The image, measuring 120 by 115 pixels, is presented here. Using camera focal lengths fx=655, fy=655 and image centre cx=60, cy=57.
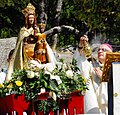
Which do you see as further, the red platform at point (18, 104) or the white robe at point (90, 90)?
the white robe at point (90, 90)

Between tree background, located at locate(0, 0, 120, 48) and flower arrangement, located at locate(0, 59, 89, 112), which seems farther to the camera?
tree background, located at locate(0, 0, 120, 48)

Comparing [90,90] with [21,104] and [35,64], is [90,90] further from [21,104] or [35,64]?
[21,104]

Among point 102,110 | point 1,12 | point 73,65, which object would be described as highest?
point 1,12

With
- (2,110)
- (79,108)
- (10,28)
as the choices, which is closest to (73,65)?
(79,108)

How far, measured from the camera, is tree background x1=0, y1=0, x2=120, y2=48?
2102cm

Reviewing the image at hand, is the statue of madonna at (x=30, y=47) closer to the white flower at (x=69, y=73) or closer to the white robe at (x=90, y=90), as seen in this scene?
the white robe at (x=90, y=90)

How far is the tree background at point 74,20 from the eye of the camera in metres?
21.0

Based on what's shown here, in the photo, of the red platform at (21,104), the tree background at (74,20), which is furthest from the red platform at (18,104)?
the tree background at (74,20)

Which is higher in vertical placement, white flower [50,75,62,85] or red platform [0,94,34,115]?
white flower [50,75,62,85]

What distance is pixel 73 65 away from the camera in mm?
7523

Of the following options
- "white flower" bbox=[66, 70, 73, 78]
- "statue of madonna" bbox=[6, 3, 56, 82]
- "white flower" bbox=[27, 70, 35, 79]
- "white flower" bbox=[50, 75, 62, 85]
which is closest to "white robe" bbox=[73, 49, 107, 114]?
"statue of madonna" bbox=[6, 3, 56, 82]

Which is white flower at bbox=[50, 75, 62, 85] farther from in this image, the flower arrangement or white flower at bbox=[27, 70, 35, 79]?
white flower at bbox=[27, 70, 35, 79]

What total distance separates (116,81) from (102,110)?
6.28ft

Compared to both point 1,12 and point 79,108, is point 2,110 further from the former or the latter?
point 1,12
